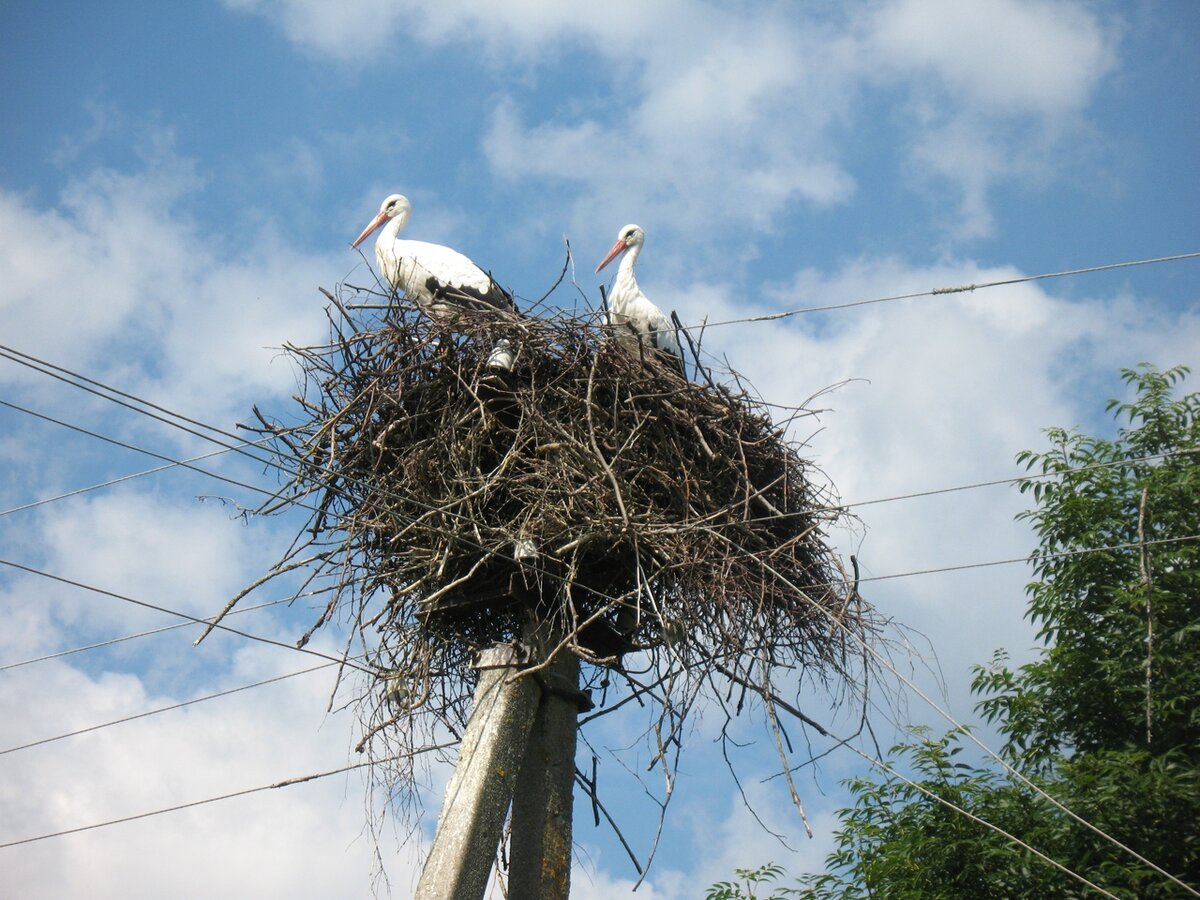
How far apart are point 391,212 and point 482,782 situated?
495cm

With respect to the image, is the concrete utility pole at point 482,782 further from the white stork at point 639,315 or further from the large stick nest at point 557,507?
the white stork at point 639,315

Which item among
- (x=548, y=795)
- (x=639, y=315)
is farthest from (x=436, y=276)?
(x=548, y=795)

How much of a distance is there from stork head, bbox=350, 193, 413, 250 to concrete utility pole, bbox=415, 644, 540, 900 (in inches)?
171

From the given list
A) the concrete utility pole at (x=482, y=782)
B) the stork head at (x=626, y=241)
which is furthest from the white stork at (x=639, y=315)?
the concrete utility pole at (x=482, y=782)

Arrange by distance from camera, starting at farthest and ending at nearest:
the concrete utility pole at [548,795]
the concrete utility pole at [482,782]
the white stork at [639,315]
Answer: the white stork at [639,315], the concrete utility pole at [548,795], the concrete utility pole at [482,782]

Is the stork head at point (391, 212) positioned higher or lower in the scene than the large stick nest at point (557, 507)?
higher

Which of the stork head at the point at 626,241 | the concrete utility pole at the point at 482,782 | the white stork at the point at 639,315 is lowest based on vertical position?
the concrete utility pole at the point at 482,782

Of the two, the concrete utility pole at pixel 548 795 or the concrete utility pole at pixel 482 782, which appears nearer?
the concrete utility pole at pixel 482 782

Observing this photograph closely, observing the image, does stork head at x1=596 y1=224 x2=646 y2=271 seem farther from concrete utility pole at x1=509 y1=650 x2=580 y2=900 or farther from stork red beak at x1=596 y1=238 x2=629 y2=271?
concrete utility pole at x1=509 y1=650 x2=580 y2=900

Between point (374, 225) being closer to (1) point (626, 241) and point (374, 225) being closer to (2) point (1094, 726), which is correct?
(1) point (626, 241)

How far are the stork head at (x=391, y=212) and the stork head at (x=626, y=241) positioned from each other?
1.34 m

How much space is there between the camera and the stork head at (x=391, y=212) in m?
8.55

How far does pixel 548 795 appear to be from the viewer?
475cm

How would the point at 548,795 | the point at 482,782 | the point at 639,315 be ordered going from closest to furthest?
the point at 482,782
the point at 548,795
the point at 639,315
